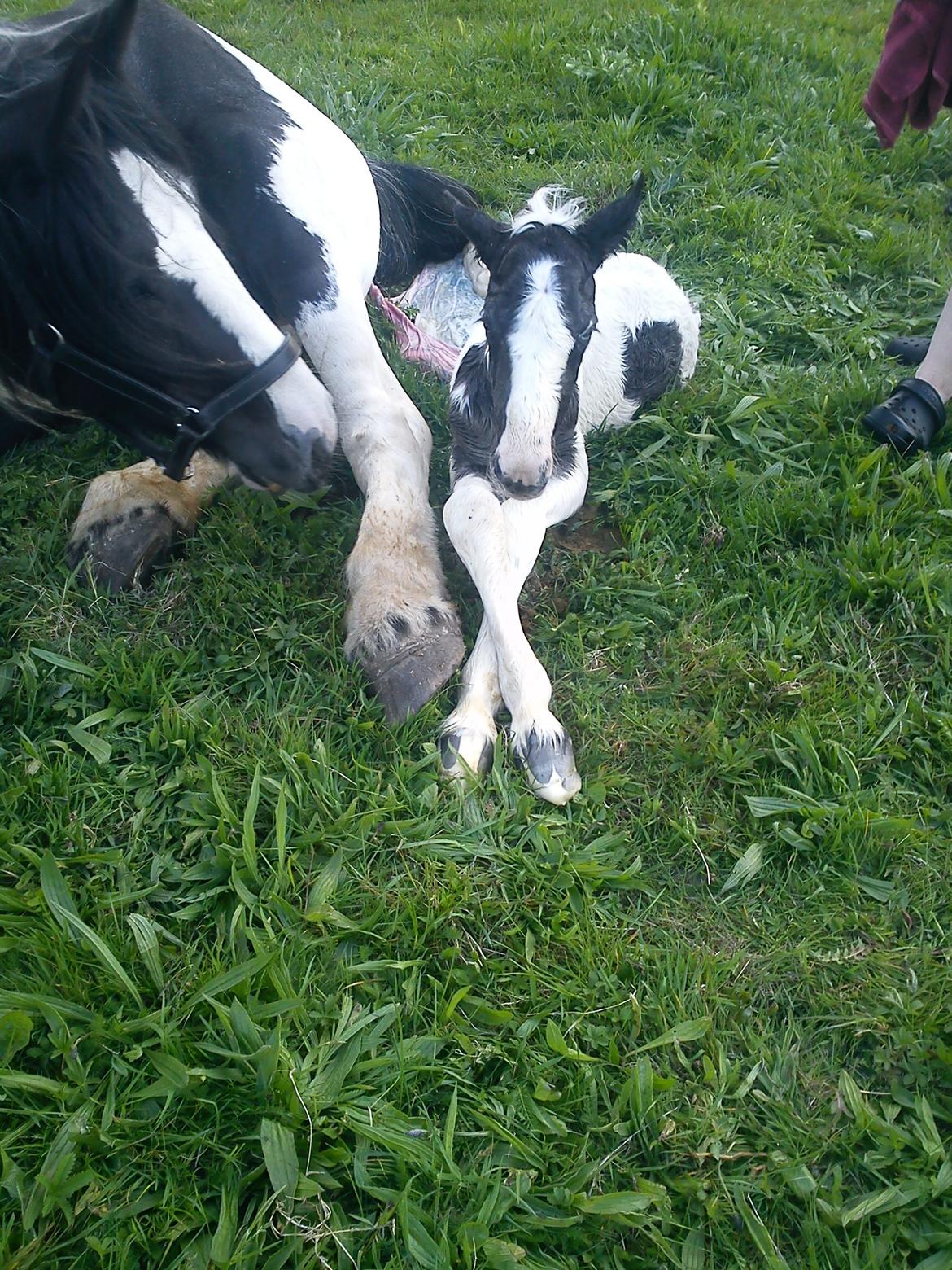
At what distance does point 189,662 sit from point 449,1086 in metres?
1.27

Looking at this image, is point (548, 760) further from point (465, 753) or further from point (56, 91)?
point (56, 91)

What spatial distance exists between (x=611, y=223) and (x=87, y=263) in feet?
4.77

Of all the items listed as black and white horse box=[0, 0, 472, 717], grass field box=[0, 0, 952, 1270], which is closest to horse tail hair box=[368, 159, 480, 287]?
black and white horse box=[0, 0, 472, 717]

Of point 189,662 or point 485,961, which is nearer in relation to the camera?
point 485,961

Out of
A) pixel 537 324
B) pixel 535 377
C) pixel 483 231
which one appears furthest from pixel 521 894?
pixel 483 231

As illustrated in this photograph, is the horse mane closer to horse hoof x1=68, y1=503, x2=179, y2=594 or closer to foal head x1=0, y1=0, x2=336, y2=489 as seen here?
foal head x1=0, y1=0, x2=336, y2=489

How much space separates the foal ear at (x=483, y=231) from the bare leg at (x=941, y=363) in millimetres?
1520

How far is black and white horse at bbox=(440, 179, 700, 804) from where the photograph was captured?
2.29 metres

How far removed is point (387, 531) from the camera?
2.71 metres

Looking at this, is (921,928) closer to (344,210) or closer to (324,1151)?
(324,1151)

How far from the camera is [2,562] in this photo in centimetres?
270

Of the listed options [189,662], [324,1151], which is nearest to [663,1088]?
[324,1151]

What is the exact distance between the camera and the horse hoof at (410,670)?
7.66ft

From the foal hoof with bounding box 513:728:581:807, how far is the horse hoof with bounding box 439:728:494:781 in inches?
3.0
